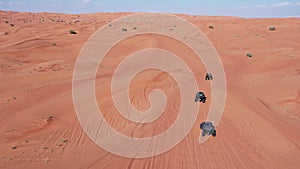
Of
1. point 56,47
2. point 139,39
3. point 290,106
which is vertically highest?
point 139,39

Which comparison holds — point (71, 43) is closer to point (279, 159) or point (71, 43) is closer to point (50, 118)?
point (50, 118)

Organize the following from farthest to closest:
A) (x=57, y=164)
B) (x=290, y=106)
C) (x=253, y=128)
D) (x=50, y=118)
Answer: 1. (x=290, y=106)
2. (x=50, y=118)
3. (x=253, y=128)
4. (x=57, y=164)

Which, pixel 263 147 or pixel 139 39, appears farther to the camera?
pixel 139 39

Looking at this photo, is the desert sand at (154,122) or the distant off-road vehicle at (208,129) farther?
the distant off-road vehicle at (208,129)

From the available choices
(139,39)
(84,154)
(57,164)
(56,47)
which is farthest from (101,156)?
(139,39)

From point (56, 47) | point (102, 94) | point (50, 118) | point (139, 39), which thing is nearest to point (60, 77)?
point (102, 94)

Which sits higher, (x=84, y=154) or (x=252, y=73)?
(x=252, y=73)

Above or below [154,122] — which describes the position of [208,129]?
below

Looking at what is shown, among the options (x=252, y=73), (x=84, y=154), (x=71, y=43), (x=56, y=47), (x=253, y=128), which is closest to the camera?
(x=84, y=154)

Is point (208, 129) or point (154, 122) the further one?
point (154, 122)

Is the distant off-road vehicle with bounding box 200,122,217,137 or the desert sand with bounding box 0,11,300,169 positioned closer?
the desert sand with bounding box 0,11,300,169
